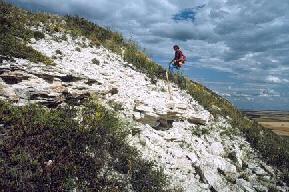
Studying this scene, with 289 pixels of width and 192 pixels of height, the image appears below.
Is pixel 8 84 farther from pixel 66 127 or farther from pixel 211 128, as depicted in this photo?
pixel 211 128

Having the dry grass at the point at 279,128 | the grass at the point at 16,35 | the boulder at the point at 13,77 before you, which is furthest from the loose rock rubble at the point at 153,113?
the dry grass at the point at 279,128

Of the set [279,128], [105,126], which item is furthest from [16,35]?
[279,128]

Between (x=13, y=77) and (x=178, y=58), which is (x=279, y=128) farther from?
(x=13, y=77)

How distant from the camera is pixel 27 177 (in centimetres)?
1166

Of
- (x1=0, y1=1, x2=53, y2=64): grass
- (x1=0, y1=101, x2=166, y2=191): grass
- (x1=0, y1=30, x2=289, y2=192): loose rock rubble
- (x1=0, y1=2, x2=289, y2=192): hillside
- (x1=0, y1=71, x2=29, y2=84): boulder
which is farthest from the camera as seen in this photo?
(x1=0, y1=1, x2=53, y2=64): grass

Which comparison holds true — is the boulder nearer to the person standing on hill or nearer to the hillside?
the hillside

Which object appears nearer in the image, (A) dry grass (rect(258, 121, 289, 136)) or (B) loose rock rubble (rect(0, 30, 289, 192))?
(B) loose rock rubble (rect(0, 30, 289, 192))

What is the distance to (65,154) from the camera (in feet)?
43.2

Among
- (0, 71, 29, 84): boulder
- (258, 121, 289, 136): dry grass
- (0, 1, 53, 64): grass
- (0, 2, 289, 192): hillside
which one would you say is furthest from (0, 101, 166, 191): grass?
(258, 121, 289, 136): dry grass

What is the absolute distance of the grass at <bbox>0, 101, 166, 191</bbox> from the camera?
11875 millimetres

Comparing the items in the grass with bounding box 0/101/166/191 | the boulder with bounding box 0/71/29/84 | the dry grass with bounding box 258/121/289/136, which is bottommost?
the dry grass with bounding box 258/121/289/136

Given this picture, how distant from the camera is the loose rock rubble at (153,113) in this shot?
1568 cm

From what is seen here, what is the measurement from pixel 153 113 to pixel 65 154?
641 centimetres

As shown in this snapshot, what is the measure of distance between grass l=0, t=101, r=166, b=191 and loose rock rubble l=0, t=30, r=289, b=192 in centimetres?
97
